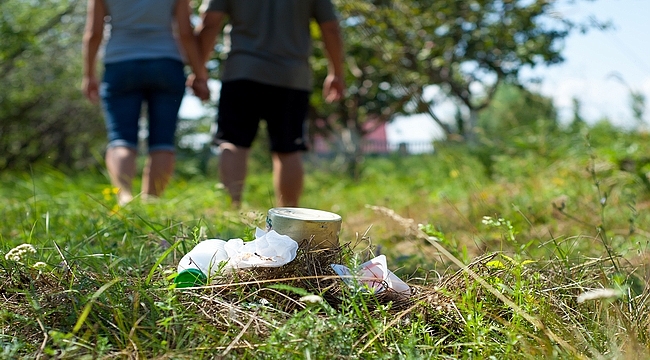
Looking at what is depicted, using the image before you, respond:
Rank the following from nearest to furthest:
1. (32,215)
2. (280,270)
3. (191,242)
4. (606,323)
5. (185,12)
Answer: (606,323) < (280,270) < (191,242) < (32,215) < (185,12)

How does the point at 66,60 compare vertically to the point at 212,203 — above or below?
above

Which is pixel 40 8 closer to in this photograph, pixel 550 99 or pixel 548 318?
pixel 550 99

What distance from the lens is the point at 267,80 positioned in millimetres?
3412

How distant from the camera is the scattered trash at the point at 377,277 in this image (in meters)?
1.27

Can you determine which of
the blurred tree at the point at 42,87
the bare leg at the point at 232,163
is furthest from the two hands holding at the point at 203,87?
the blurred tree at the point at 42,87

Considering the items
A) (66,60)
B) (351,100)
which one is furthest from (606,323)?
(351,100)

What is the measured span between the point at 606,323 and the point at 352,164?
778 cm

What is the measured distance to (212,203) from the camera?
3322 mm

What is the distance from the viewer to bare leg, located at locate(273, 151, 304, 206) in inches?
135

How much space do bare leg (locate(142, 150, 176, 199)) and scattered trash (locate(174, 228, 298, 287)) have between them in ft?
7.21

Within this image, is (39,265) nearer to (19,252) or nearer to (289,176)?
(19,252)

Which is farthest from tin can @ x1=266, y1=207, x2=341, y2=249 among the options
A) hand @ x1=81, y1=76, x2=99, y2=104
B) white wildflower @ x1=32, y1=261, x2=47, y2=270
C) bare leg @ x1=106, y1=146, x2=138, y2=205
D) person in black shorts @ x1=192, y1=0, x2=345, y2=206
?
hand @ x1=81, y1=76, x2=99, y2=104

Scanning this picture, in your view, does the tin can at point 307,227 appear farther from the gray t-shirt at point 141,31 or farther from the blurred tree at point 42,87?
the blurred tree at point 42,87

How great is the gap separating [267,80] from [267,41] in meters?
0.23
